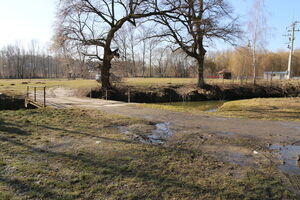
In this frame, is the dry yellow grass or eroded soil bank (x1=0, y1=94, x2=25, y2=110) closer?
the dry yellow grass

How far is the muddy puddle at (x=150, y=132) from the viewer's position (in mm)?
6253

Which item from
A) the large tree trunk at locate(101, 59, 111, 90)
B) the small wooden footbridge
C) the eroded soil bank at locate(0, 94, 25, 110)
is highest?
the large tree trunk at locate(101, 59, 111, 90)

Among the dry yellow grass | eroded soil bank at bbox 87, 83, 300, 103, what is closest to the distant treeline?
eroded soil bank at bbox 87, 83, 300, 103

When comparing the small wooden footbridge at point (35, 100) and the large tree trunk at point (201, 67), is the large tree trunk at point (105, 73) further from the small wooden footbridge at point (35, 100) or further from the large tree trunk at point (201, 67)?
the large tree trunk at point (201, 67)

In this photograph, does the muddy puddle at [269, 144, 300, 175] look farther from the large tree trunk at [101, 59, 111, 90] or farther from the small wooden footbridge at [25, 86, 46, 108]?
the large tree trunk at [101, 59, 111, 90]

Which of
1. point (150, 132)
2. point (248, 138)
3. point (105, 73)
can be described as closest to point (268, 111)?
point (248, 138)

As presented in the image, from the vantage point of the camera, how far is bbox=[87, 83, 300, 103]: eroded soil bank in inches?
855

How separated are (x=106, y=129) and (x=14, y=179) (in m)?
3.61

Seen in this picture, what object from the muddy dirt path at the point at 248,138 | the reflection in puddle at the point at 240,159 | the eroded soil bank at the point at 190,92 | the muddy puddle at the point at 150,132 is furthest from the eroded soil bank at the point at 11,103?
the reflection in puddle at the point at 240,159

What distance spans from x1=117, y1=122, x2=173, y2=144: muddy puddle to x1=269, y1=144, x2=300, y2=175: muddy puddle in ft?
9.50

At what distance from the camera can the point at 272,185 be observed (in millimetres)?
3611

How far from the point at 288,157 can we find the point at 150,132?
3843mm

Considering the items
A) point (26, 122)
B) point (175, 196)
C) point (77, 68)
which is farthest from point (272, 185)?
point (77, 68)

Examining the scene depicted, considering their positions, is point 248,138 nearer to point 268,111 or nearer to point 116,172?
point 116,172
